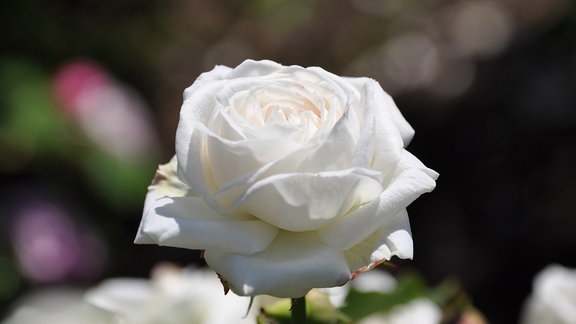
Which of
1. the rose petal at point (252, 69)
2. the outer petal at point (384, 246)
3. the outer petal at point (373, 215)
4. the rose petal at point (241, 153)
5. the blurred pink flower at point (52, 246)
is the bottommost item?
the blurred pink flower at point (52, 246)

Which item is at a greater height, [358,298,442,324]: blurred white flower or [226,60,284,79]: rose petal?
[226,60,284,79]: rose petal

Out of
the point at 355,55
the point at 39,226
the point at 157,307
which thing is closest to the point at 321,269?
the point at 157,307

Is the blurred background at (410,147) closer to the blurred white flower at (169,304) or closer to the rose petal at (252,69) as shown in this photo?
the blurred white flower at (169,304)

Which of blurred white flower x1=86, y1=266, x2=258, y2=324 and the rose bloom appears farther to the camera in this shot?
blurred white flower x1=86, y1=266, x2=258, y2=324

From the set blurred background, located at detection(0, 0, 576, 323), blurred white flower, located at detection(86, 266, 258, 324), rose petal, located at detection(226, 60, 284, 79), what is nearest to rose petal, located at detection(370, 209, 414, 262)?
rose petal, located at detection(226, 60, 284, 79)

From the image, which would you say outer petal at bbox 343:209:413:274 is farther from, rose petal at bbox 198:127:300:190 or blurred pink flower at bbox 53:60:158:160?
blurred pink flower at bbox 53:60:158:160

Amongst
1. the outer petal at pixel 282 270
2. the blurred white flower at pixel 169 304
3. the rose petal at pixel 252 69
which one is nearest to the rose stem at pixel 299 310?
the outer petal at pixel 282 270
